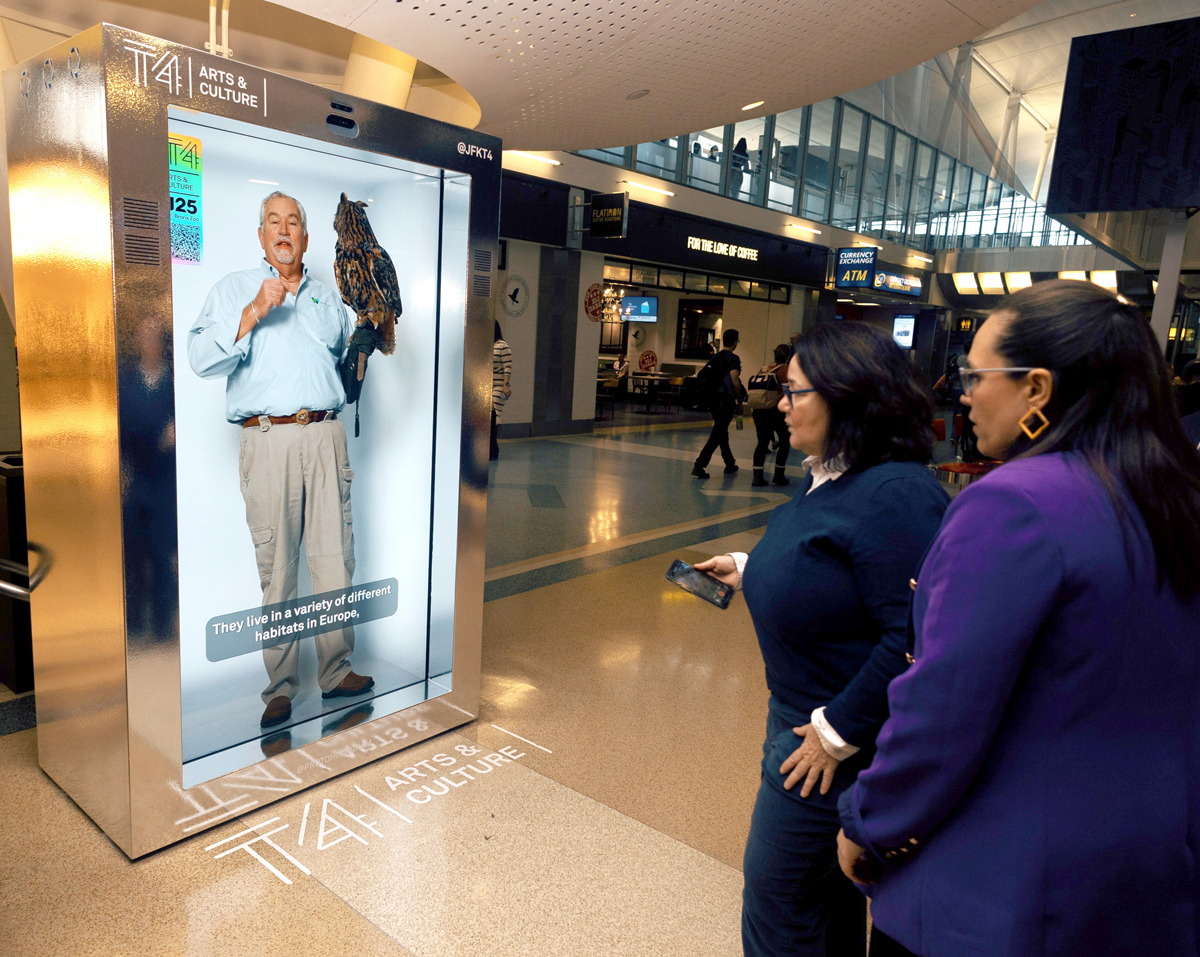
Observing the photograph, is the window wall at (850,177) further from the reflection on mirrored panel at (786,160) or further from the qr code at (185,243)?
the qr code at (185,243)

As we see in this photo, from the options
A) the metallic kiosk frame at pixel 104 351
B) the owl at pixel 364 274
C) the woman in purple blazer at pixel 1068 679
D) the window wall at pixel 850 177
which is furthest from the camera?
the window wall at pixel 850 177

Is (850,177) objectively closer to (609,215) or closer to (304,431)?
(609,215)

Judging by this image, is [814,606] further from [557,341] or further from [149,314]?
[557,341]

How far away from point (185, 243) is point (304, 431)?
672 mm

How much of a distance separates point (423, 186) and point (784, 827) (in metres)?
2.39

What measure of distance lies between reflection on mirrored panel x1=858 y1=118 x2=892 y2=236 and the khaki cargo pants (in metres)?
19.5

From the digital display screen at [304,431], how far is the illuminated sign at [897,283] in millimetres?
16034

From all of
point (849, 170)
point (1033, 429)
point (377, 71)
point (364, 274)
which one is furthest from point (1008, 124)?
point (1033, 429)

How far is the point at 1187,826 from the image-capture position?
0.99m

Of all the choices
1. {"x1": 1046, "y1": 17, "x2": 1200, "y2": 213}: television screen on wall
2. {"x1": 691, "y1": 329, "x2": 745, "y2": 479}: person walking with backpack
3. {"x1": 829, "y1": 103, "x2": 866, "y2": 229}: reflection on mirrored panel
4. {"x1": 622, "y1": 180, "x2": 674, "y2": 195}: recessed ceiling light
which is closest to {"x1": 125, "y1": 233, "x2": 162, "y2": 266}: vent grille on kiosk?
{"x1": 1046, "y1": 17, "x2": 1200, "y2": 213}: television screen on wall

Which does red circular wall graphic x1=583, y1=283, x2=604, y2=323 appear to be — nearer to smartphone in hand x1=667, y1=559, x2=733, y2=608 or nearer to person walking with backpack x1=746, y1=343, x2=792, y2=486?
person walking with backpack x1=746, y1=343, x2=792, y2=486

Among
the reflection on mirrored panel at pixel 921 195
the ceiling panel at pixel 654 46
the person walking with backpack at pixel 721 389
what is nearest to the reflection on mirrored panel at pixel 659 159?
the person walking with backpack at pixel 721 389

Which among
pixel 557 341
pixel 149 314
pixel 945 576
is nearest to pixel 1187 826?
pixel 945 576

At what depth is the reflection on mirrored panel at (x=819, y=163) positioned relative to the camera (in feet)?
58.3
